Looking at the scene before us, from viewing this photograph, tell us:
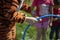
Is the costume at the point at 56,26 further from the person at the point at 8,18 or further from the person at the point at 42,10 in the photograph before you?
the person at the point at 8,18

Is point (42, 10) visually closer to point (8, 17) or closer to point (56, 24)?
point (56, 24)

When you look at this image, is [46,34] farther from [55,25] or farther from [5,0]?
[5,0]

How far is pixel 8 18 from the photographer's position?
2.59 metres

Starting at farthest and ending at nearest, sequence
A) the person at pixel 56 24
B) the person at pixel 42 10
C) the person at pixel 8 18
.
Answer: the person at pixel 56 24 → the person at pixel 42 10 → the person at pixel 8 18

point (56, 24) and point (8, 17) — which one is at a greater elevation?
point (8, 17)

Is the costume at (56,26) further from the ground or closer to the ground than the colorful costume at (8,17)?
closer to the ground

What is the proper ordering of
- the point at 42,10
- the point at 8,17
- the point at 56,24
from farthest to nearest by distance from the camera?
1. the point at 56,24
2. the point at 42,10
3. the point at 8,17

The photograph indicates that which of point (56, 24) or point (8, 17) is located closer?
point (8, 17)

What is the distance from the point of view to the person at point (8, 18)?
255cm

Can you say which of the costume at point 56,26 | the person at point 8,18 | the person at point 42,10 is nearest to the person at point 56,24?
the costume at point 56,26

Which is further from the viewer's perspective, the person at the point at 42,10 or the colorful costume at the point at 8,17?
the person at the point at 42,10

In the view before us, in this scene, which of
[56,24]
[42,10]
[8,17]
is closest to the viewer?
[8,17]

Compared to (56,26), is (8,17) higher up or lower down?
higher up

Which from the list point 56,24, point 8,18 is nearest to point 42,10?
point 56,24
